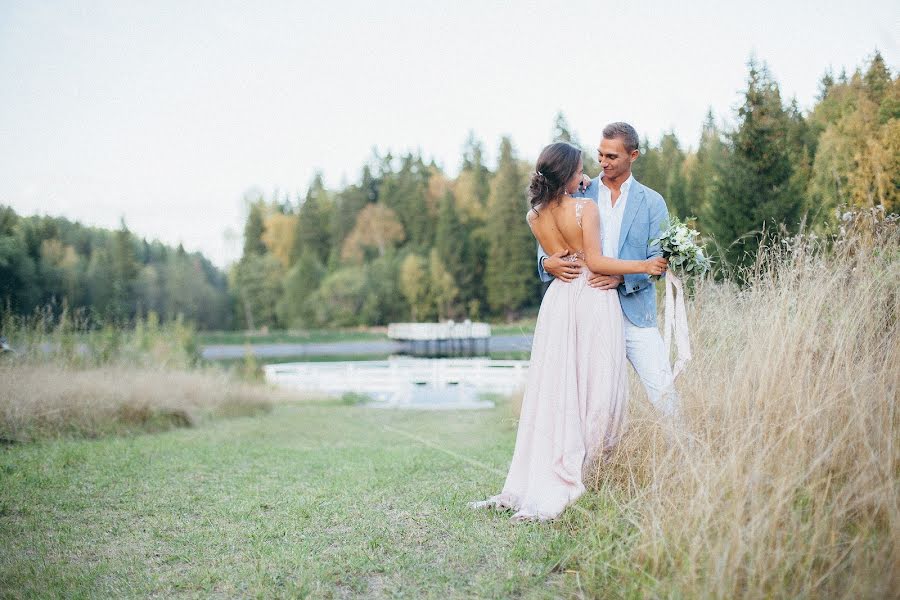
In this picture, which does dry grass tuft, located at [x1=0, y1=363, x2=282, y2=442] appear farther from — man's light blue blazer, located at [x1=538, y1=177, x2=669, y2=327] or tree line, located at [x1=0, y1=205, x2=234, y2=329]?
man's light blue blazer, located at [x1=538, y1=177, x2=669, y2=327]

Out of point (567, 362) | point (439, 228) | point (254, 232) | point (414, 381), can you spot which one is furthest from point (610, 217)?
point (254, 232)

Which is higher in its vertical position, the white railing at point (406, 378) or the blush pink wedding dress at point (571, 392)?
the blush pink wedding dress at point (571, 392)

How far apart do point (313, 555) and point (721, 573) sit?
187cm

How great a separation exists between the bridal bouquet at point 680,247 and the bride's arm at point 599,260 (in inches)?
3.6

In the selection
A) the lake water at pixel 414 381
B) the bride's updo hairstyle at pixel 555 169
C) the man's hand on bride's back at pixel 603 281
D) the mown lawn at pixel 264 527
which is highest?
the bride's updo hairstyle at pixel 555 169

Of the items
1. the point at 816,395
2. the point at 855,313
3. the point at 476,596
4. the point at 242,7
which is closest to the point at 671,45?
the point at 855,313

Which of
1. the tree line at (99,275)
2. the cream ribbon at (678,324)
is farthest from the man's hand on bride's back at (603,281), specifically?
the tree line at (99,275)

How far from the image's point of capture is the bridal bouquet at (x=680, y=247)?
11.6ft

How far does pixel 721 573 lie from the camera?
2.14 m

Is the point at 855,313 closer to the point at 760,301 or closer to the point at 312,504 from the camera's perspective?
the point at 760,301

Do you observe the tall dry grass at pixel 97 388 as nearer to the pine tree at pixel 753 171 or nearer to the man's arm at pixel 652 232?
the man's arm at pixel 652 232

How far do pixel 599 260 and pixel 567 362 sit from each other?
597 mm

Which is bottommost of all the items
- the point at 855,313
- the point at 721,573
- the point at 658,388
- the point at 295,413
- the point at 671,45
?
the point at 295,413

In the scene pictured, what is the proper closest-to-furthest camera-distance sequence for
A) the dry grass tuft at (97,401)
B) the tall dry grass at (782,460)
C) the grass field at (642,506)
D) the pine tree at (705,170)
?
the tall dry grass at (782,460) < the grass field at (642,506) < the dry grass tuft at (97,401) < the pine tree at (705,170)
